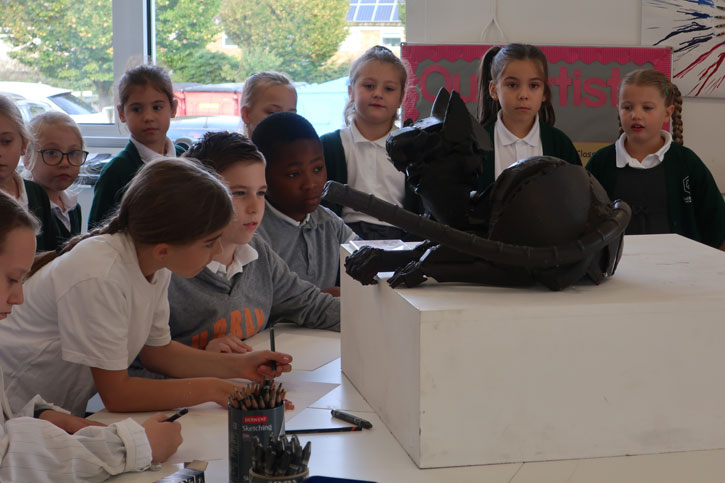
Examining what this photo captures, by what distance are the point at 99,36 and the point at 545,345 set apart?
12.1 feet

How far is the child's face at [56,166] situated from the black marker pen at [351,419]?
1.83 m

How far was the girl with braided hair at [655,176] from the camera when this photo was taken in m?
2.85

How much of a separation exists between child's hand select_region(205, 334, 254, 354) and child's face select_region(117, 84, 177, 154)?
1339 millimetres

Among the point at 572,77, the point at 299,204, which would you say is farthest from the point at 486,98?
the point at 299,204

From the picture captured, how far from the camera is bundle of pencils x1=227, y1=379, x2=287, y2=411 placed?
3.61 ft

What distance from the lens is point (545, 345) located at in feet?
3.85

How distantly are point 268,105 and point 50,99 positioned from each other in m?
1.88

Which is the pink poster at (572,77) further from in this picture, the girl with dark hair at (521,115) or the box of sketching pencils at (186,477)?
the box of sketching pencils at (186,477)

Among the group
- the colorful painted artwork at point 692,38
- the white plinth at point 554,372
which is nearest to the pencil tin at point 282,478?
the white plinth at point 554,372

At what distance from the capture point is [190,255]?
1.46 meters

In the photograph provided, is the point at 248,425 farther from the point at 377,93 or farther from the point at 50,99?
A: the point at 50,99

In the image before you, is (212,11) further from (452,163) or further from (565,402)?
(565,402)

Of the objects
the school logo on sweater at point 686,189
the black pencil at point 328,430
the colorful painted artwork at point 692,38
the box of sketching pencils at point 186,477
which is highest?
the colorful painted artwork at point 692,38

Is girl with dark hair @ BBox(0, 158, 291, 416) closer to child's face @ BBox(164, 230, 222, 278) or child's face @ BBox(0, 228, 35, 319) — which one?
child's face @ BBox(164, 230, 222, 278)
